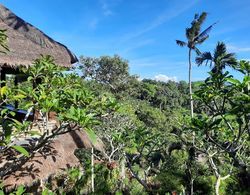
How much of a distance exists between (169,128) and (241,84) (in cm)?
2139

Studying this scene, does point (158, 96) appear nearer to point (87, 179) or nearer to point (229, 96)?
point (87, 179)

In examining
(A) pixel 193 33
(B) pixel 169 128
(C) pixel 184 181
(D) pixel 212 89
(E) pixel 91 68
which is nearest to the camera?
(D) pixel 212 89

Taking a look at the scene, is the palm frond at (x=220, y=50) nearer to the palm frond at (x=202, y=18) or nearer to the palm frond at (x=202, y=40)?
the palm frond at (x=202, y=40)

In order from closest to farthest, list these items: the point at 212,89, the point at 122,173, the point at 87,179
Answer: the point at 212,89
the point at 87,179
the point at 122,173

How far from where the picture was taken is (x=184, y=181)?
370 inches

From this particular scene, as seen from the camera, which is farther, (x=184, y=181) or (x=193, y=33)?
(x=193, y=33)

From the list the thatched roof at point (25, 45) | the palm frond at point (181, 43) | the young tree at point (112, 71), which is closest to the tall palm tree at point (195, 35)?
the palm frond at point (181, 43)

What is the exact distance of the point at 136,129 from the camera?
563cm

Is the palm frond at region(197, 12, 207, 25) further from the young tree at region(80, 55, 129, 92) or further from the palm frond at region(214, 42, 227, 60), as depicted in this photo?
the young tree at region(80, 55, 129, 92)

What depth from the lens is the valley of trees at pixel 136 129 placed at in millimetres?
2363

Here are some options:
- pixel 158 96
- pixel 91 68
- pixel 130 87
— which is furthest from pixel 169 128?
pixel 158 96

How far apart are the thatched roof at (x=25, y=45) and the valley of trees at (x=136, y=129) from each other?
24.9 inches

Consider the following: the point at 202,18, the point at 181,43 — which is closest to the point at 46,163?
the point at 181,43

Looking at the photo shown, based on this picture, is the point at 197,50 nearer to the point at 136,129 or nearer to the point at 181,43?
the point at 181,43
